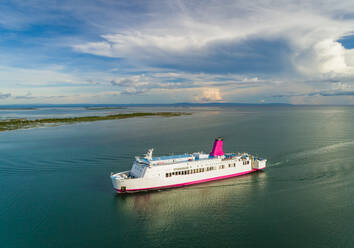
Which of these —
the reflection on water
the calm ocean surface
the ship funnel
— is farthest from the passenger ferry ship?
the calm ocean surface

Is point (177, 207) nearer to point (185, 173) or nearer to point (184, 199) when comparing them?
point (184, 199)

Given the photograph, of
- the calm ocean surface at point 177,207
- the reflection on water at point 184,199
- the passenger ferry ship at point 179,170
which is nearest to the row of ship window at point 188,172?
the passenger ferry ship at point 179,170

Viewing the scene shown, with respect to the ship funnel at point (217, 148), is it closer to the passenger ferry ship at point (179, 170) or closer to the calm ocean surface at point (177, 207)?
the passenger ferry ship at point (179, 170)

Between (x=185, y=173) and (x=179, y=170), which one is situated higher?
(x=179, y=170)

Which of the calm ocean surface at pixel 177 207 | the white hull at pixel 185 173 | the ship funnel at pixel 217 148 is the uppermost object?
the ship funnel at pixel 217 148

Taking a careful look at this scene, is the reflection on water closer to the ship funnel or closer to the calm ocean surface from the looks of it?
the calm ocean surface

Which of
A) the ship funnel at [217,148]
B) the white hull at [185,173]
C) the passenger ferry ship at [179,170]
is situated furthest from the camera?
the ship funnel at [217,148]

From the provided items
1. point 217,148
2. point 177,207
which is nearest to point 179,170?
point 177,207

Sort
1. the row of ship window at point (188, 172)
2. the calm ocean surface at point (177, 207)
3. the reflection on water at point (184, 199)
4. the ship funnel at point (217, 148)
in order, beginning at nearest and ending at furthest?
the calm ocean surface at point (177, 207)
the reflection on water at point (184, 199)
the row of ship window at point (188, 172)
the ship funnel at point (217, 148)
